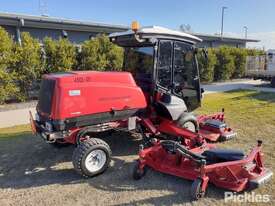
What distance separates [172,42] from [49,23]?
46.5ft

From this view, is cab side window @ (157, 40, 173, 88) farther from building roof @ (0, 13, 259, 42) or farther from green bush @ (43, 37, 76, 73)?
building roof @ (0, 13, 259, 42)

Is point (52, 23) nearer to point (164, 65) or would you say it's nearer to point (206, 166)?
point (164, 65)

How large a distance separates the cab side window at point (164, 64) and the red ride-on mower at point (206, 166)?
1376 millimetres

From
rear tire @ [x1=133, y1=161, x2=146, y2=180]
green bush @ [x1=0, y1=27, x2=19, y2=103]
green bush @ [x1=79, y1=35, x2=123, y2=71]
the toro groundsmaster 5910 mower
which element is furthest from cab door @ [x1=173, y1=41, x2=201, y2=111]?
green bush @ [x1=79, y1=35, x2=123, y2=71]

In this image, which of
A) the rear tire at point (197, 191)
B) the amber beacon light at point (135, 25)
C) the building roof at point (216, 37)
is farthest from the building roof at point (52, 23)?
the rear tire at point (197, 191)

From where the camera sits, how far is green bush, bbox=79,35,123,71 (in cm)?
1285

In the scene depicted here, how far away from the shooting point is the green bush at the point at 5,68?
1026cm

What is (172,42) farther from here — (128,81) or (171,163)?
(171,163)

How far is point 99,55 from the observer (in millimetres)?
13180

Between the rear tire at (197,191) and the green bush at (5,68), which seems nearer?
the rear tire at (197,191)

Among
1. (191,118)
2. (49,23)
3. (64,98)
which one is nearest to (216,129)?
(191,118)

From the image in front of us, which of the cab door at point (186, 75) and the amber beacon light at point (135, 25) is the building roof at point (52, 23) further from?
the amber beacon light at point (135, 25)

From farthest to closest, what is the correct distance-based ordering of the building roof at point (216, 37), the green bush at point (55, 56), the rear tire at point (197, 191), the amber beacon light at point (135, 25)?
the building roof at point (216, 37) < the green bush at point (55, 56) < the amber beacon light at point (135, 25) < the rear tire at point (197, 191)

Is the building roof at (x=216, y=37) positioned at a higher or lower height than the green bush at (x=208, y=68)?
higher
